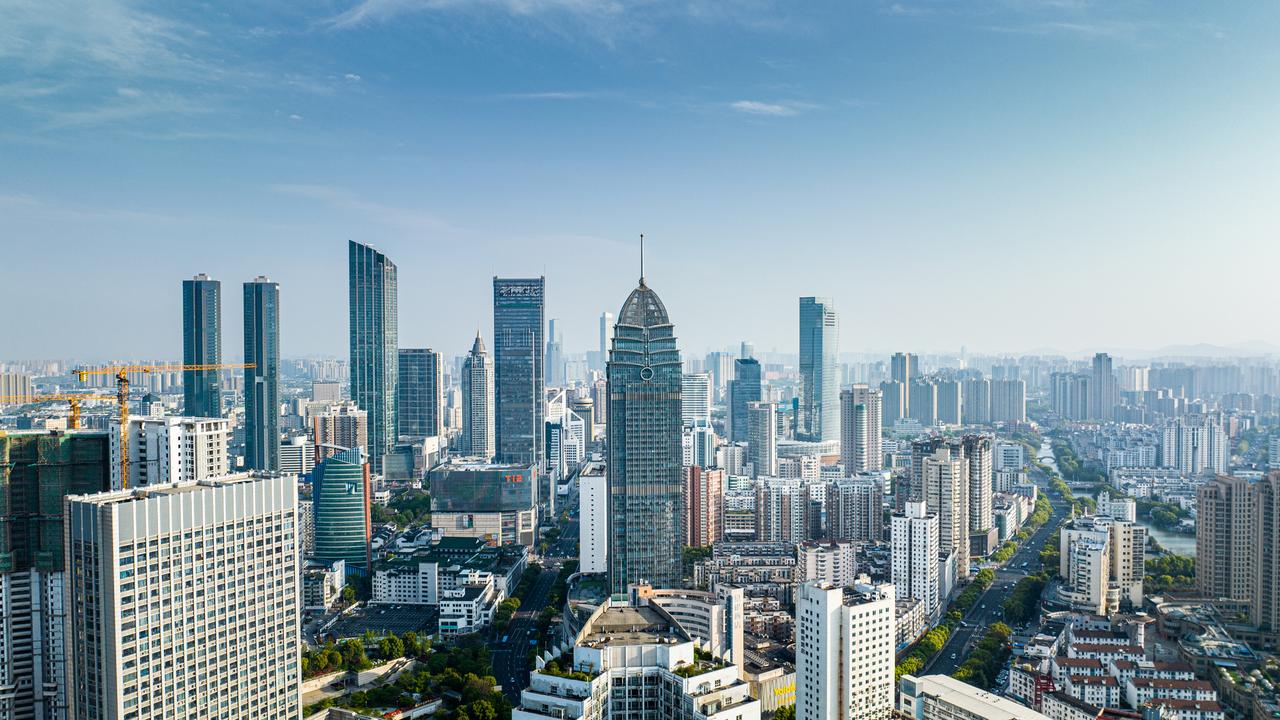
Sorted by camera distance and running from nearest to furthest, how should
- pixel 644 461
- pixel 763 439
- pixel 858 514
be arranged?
pixel 644 461, pixel 858 514, pixel 763 439

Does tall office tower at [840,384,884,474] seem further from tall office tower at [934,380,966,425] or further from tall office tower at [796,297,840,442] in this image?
tall office tower at [934,380,966,425]


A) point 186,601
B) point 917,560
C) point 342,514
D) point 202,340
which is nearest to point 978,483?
point 917,560

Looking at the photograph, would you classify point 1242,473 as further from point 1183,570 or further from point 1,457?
point 1,457

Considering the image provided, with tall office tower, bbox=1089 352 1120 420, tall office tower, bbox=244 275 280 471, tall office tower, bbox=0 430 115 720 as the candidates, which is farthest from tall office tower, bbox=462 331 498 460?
tall office tower, bbox=0 430 115 720

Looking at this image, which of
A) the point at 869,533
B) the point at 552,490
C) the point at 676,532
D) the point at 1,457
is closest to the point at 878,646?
the point at 676,532

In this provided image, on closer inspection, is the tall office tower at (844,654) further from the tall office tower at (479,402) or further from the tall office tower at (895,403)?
the tall office tower at (895,403)

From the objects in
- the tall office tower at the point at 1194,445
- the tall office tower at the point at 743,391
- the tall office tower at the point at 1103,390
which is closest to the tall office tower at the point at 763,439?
the tall office tower at the point at 743,391

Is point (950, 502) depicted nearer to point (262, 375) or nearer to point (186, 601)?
point (186, 601)
